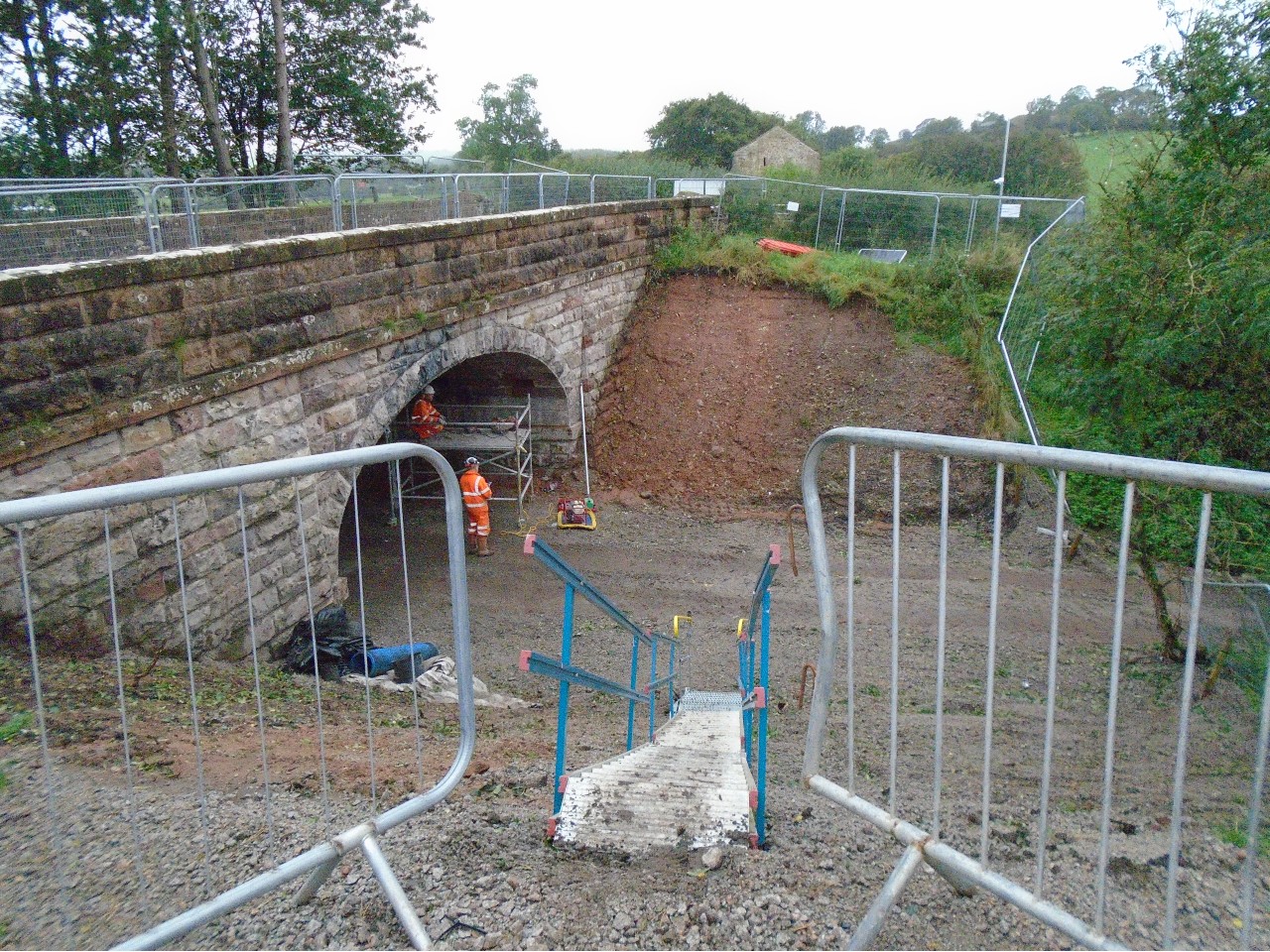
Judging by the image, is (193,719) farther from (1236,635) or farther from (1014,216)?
(1014,216)

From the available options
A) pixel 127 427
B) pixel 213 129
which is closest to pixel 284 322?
pixel 127 427

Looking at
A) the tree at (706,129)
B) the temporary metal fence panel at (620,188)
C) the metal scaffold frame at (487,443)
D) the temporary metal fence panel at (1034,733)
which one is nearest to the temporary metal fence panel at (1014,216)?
the temporary metal fence panel at (620,188)

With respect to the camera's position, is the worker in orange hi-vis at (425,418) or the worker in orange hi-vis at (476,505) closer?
the worker in orange hi-vis at (476,505)

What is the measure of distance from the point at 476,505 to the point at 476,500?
67 mm

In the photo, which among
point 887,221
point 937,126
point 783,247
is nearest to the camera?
point 783,247

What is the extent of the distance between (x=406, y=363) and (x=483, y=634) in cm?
291

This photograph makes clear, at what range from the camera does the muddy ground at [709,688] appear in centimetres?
255

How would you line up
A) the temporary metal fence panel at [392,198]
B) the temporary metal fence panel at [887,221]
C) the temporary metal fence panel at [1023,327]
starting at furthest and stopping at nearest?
1. the temporary metal fence panel at [887,221]
2. the temporary metal fence panel at [1023,327]
3. the temporary metal fence panel at [392,198]

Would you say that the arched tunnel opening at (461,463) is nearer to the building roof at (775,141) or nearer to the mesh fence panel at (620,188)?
the mesh fence panel at (620,188)

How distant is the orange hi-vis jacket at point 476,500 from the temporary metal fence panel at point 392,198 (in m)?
3.16

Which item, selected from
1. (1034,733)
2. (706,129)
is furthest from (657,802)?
(706,129)

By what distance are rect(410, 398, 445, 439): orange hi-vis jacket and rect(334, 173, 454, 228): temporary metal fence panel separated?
7.59 ft

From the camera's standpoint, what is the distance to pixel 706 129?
4850cm

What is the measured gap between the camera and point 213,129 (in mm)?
17438
